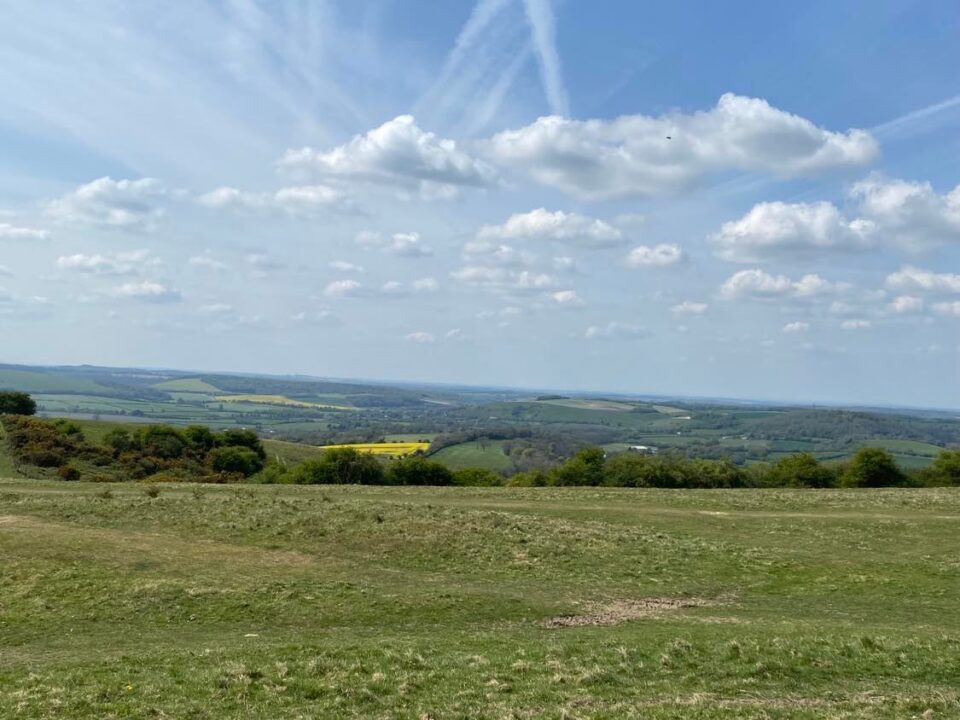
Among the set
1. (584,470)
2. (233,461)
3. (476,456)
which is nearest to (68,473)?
(233,461)

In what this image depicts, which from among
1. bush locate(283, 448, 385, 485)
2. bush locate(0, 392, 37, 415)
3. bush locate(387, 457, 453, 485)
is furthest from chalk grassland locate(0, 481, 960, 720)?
bush locate(0, 392, 37, 415)

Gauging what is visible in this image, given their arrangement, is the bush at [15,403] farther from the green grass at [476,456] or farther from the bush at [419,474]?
the green grass at [476,456]

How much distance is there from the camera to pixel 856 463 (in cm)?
7562

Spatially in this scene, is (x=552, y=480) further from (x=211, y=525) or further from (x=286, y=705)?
(x=286, y=705)

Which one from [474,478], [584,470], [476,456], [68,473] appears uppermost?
[584,470]

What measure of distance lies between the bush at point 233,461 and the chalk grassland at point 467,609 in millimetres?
46546

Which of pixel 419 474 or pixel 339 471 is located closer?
pixel 339 471

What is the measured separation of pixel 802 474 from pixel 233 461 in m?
67.9

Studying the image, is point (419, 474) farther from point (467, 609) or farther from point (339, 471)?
point (467, 609)

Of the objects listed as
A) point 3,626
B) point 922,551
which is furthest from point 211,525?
point 922,551

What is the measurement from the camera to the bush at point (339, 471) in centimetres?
7719

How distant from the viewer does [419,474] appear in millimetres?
79188

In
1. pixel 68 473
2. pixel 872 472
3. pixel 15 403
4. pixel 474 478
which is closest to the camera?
pixel 68 473

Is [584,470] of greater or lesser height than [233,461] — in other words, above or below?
above
